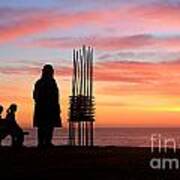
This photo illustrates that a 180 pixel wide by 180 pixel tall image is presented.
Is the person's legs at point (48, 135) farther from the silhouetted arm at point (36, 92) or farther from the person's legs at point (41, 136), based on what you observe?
the silhouetted arm at point (36, 92)

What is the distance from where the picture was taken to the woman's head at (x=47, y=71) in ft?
64.9

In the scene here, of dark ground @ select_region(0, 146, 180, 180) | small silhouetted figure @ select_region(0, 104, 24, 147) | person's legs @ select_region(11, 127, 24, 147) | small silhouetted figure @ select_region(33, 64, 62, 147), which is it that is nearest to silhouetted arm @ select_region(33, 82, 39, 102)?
small silhouetted figure @ select_region(33, 64, 62, 147)

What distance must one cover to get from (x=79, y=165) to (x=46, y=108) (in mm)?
5646

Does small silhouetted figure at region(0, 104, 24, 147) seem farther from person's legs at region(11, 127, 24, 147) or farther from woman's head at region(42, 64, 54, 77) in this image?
woman's head at region(42, 64, 54, 77)

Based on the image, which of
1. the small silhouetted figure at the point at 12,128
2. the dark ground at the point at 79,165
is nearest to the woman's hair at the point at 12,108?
the small silhouetted figure at the point at 12,128

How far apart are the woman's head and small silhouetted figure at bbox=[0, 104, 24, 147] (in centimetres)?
130

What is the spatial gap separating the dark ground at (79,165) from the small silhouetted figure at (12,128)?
5.03ft

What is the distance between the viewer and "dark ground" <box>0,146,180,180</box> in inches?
527

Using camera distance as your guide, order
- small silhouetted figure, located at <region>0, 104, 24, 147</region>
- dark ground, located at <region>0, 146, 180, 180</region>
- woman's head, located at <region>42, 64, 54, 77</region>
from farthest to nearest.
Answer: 1. small silhouetted figure, located at <region>0, 104, 24, 147</region>
2. woman's head, located at <region>42, 64, 54, 77</region>
3. dark ground, located at <region>0, 146, 180, 180</region>

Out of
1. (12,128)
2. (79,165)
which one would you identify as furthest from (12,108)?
(79,165)

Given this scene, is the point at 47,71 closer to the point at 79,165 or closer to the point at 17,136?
the point at 17,136

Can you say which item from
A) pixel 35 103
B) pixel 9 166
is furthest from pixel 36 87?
pixel 9 166

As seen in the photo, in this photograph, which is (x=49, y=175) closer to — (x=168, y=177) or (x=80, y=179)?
(x=80, y=179)

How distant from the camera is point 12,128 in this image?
67.3 ft
